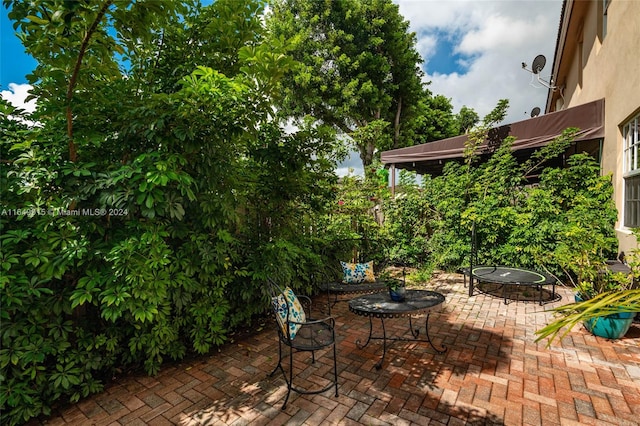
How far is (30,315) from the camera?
2.24 m

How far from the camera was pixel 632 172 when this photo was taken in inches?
170

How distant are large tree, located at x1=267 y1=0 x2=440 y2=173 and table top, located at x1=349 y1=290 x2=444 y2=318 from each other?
894cm

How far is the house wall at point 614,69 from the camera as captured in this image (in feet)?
13.5

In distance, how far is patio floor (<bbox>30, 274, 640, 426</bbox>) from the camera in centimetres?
223

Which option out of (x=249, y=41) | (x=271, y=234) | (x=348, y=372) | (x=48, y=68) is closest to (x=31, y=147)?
(x=48, y=68)

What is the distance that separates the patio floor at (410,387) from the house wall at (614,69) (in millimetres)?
2431

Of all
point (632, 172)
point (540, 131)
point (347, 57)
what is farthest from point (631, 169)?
point (347, 57)

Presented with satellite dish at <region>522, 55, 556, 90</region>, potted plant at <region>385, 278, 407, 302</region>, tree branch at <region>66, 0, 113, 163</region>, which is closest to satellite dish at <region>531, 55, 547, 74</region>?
satellite dish at <region>522, 55, 556, 90</region>

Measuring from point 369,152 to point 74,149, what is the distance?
486 inches

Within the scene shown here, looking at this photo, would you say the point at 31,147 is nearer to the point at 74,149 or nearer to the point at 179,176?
the point at 74,149

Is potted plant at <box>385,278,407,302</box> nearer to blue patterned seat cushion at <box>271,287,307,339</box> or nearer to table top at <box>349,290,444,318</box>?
table top at <box>349,290,444,318</box>

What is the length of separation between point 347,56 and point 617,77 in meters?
9.65

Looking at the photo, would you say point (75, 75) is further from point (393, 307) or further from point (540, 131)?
point (540, 131)

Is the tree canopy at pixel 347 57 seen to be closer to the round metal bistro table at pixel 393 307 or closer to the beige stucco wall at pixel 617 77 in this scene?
the beige stucco wall at pixel 617 77
